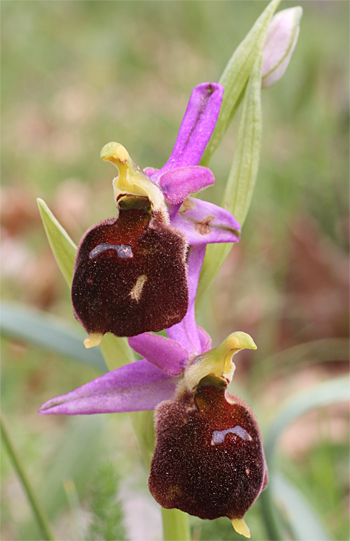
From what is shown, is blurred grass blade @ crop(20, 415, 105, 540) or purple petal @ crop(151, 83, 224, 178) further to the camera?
blurred grass blade @ crop(20, 415, 105, 540)

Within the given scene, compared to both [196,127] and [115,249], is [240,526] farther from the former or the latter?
[196,127]

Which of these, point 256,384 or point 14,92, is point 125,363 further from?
point 14,92

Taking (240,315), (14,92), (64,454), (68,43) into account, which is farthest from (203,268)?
(68,43)

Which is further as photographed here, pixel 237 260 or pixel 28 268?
pixel 237 260

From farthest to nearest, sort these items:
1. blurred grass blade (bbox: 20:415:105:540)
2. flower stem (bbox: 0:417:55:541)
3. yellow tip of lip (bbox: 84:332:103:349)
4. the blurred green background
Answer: the blurred green background < blurred grass blade (bbox: 20:415:105:540) < flower stem (bbox: 0:417:55:541) < yellow tip of lip (bbox: 84:332:103:349)

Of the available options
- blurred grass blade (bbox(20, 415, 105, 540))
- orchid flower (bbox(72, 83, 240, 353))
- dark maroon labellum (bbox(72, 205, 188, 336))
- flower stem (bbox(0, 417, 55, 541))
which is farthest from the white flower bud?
blurred grass blade (bbox(20, 415, 105, 540))

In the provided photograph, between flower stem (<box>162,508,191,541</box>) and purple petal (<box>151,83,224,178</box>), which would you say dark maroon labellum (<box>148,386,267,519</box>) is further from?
purple petal (<box>151,83,224,178</box>)

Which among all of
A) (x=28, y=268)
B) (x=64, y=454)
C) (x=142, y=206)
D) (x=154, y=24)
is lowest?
(x=28, y=268)

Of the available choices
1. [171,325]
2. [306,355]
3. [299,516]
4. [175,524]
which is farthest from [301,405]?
[306,355]
